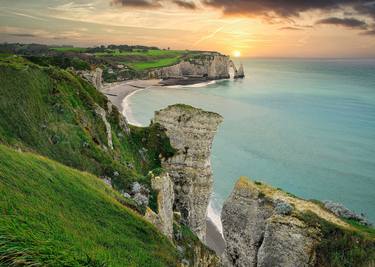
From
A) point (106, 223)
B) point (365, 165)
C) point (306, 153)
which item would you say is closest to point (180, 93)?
point (306, 153)

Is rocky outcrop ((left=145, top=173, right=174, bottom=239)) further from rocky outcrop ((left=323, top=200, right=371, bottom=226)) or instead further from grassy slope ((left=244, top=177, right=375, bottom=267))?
rocky outcrop ((left=323, top=200, right=371, bottom=226))

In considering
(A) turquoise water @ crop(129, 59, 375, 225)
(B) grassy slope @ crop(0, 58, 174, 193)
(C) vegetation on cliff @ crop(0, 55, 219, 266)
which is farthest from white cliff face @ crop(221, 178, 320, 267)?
(A) turquoise water @ crop(129, 59, 375, 225)

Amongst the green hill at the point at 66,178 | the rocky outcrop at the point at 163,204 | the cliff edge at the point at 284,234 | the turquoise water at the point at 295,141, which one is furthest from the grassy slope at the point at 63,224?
the turquoise water at the point at 295,141

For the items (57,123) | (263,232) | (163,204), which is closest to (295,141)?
(263,232)

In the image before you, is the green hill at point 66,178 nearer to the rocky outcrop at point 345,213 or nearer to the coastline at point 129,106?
the rocky outcrop at point 345,213

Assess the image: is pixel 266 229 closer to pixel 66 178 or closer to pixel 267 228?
pixel 267 228

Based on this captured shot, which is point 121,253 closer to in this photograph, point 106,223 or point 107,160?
point 106,223
